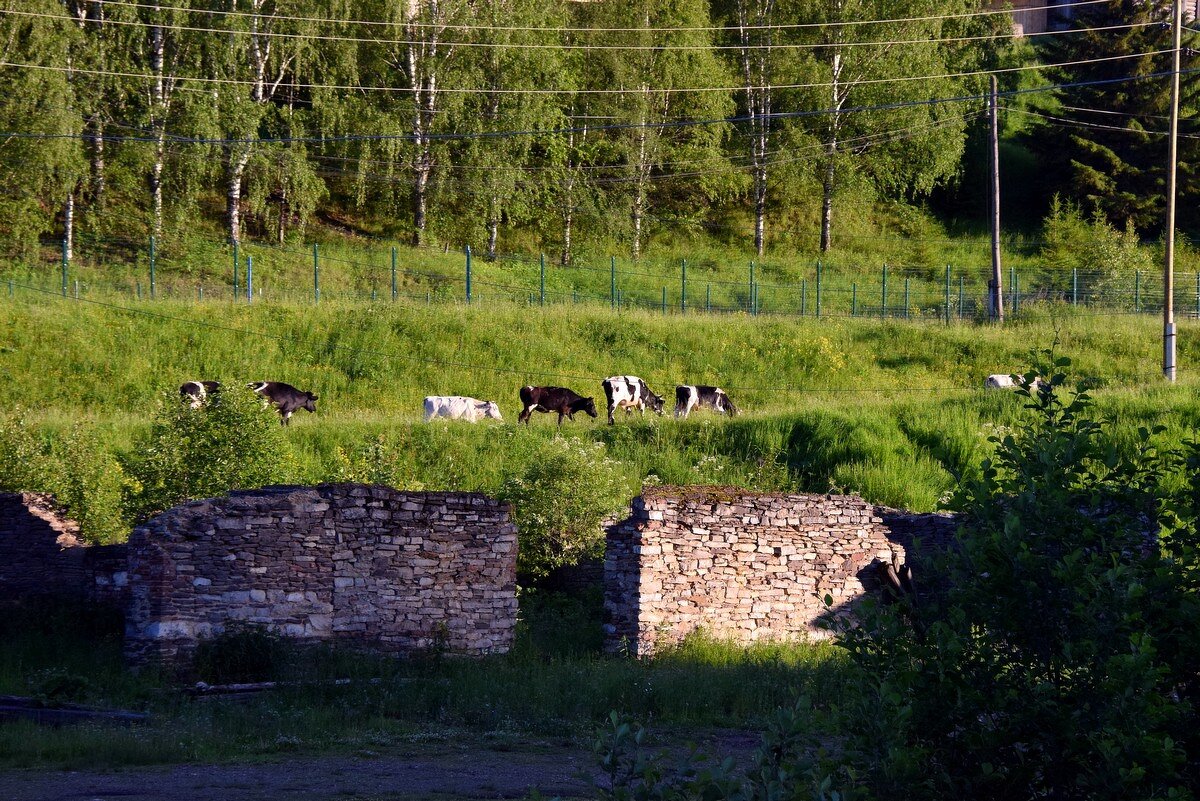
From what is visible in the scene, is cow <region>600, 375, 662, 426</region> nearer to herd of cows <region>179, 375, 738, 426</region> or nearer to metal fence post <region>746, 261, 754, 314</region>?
herd of cows <region>179, 375, 738, 426</region>

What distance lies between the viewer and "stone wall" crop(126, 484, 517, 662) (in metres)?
14.9

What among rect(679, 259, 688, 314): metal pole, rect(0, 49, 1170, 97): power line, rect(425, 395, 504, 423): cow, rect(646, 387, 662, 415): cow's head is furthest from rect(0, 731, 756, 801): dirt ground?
rect(0, 49, 1170, 97): power line

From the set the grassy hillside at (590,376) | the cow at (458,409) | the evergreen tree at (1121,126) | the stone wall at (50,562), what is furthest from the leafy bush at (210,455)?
the evergreen tree at (1121,126)

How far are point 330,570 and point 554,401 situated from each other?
13.9m

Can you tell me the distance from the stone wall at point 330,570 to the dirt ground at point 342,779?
169 inches

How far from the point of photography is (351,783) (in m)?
10.2

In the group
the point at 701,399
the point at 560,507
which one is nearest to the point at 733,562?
the point at 560,507

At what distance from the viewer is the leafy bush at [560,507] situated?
64.8 ft

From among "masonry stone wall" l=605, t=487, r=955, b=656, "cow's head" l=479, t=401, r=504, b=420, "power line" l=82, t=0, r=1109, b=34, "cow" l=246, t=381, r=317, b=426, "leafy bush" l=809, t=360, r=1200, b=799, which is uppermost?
"power line" l=82, t=0, r=1109, b=34

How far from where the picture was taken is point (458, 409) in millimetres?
28469

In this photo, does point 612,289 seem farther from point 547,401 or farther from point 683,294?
point 547,401

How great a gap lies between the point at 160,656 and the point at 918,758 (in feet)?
35.7

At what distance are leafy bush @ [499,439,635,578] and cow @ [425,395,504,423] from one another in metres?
7.54

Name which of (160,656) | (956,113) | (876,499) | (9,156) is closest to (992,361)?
(876,499)
